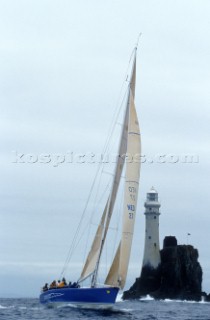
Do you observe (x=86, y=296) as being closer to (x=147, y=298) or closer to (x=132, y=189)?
(x=132, y=189)

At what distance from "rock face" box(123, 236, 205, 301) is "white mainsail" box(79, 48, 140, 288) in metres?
41.7

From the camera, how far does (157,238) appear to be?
258 ft

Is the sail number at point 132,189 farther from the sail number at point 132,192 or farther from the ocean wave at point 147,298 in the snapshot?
the ocean wave at point 147,298

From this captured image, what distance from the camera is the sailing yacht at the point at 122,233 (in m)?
36.6

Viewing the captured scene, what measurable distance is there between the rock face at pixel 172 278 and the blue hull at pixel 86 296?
40.6 metres

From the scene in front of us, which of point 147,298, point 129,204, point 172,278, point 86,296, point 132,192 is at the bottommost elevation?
point 86,296

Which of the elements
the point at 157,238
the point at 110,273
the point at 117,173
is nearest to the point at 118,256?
the point at 110,273

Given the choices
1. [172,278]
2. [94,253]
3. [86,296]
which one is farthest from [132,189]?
[172,278]

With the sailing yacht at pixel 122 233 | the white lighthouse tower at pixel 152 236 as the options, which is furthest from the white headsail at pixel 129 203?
the white lighthouse tower at pixel 152 236

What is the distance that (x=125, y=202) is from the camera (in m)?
36.8

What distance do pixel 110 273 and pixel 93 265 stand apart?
1.52 metres

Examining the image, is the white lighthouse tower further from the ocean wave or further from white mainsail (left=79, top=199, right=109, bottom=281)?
white mainsail (left=79, top=199, right=109, bottom=281)

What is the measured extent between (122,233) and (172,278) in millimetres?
46068

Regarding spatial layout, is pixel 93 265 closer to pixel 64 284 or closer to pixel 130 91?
pixel 64 284
